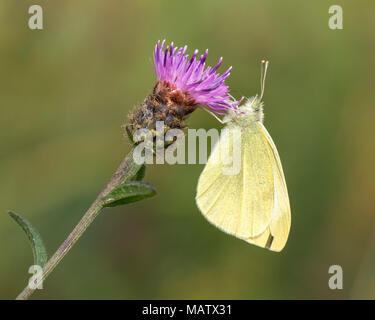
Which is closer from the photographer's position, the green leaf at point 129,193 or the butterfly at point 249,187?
the green leaf at point 129,193

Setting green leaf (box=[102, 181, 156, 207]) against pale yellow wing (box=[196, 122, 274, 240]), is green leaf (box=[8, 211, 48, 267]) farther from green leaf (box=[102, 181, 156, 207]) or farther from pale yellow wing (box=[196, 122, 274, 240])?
pale yellow wing (box=[196, 122, 274, 240])

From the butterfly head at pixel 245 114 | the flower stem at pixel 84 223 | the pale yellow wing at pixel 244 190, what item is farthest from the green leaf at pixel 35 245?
the butterfly head at pixel 245 114

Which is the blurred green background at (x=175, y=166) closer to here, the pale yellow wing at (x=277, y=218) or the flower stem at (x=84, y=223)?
the pale yellow wing at (x=277, y=218)

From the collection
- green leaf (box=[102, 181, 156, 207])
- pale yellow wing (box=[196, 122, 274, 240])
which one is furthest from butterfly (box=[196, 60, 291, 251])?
green leaf (box=[102, 181, 156, 207])

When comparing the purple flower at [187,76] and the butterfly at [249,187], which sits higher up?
the purple flower at [187,76]

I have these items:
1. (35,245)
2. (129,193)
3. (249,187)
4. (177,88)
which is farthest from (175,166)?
(35,245)

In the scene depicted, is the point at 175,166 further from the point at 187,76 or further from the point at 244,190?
the point at 187,76
